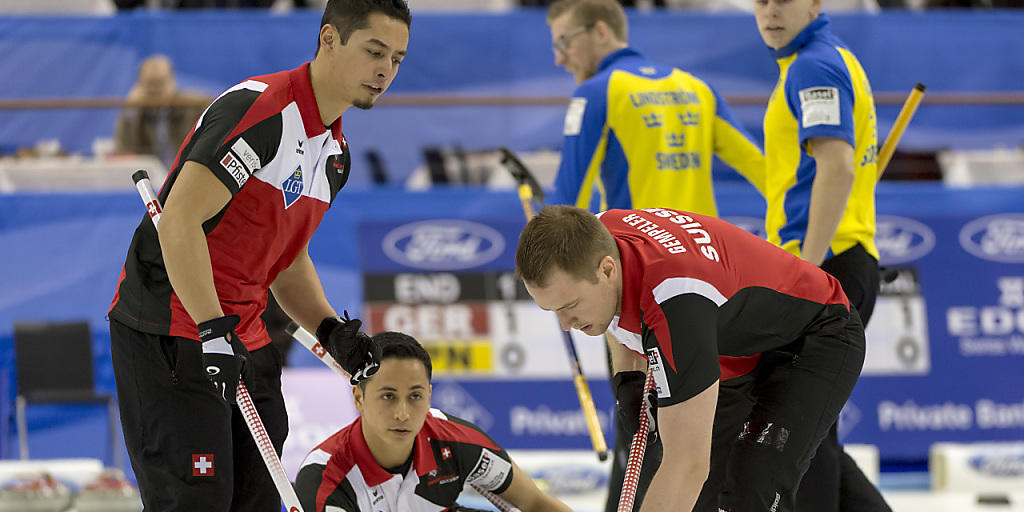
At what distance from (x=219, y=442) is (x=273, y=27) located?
6.35 metres

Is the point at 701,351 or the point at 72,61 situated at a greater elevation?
the point at 72,61

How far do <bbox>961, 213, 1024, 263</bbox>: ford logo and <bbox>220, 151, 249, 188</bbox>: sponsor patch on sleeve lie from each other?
449cm

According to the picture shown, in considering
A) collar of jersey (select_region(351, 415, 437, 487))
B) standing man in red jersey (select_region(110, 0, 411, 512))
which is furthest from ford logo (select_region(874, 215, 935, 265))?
standing man in red jersey (select_region(110, 0, 411, 512))

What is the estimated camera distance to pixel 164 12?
8.53 meters

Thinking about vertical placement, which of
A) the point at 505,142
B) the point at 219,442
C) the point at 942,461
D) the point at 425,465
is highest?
the point at 505,142

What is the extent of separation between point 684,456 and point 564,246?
49cm

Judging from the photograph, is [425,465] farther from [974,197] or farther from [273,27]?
[273,27]

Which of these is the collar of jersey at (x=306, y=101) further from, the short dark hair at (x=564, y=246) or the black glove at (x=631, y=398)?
the black glove at (x=631, y=398)

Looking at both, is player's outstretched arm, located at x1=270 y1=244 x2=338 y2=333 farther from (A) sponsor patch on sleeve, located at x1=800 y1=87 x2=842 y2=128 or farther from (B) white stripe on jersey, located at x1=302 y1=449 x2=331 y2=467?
(A) sponsor patch on sleeve, located at x1=800 y1=87 x2=842 y2=128

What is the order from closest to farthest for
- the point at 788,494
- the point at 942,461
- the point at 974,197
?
1. the point at 788,494
2. the point at 942,461
3. the point at 974,197

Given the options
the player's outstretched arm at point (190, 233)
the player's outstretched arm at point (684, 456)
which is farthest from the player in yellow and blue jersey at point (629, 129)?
the player's outstretched arm at point (190, 233)

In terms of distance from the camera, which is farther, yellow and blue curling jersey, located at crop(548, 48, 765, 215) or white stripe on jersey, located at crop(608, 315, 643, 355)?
yellow and blue curling jersey, located at crop(548, 48, 765, 215)

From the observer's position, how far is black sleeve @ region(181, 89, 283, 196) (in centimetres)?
243

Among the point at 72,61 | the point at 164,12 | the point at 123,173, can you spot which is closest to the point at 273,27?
the point at 164,12
